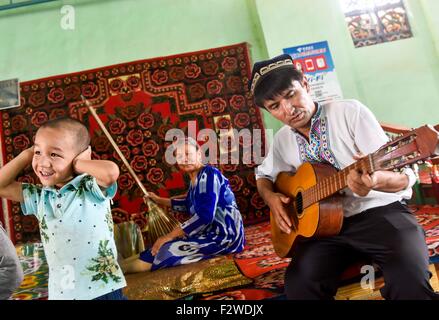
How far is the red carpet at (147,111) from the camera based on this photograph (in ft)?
8.20

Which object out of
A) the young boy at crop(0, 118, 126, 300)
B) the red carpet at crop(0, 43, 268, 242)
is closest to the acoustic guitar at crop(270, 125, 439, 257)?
the young boy at crop(0, 118, 126, 300)

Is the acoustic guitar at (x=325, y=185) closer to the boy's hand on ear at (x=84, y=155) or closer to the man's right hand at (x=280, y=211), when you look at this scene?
the man's right hand at (x=280, y=211)

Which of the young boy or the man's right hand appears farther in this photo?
the man's right hand

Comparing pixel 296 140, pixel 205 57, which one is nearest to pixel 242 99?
pixel 205 57

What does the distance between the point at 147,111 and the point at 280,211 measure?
1780 mm

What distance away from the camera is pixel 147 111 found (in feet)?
8.64

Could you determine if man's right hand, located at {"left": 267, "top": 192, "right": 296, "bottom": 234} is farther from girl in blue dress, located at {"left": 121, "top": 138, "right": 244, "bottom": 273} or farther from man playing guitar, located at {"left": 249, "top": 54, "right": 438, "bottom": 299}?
girl in blue dress, located at {"left": 121, "top": 138, "right": 244, "bottom": 273}

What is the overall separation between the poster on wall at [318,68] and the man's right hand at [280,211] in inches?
58.8

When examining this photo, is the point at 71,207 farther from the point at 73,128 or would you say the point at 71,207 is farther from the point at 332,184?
the point at 332,184

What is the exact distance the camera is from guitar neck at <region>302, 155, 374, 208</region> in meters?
0.80

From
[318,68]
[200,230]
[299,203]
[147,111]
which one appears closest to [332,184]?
[299,203]

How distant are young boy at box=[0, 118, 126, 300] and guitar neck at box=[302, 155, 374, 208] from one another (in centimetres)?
59

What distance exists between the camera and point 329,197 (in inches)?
38.0

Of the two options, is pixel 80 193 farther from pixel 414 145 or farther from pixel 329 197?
pixel 414 145
